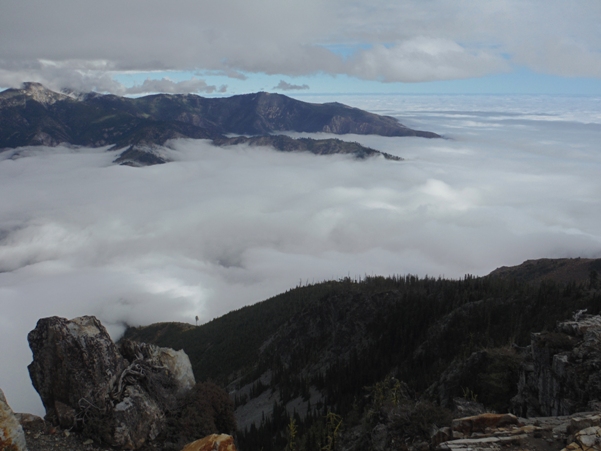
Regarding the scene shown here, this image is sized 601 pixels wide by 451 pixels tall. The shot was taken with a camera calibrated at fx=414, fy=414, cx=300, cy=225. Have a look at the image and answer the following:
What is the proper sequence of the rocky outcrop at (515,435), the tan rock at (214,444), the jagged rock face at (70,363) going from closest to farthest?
the rocky outcrop at (515,435) → the tan rock at (214,444) → the jagged rock face at (70,363)

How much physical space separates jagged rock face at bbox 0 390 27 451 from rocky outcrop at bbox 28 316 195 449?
386cm

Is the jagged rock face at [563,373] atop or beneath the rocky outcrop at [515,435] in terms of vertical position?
beneath

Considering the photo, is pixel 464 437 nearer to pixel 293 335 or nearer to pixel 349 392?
pixel 349 392

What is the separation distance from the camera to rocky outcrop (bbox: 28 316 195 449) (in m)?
25.6

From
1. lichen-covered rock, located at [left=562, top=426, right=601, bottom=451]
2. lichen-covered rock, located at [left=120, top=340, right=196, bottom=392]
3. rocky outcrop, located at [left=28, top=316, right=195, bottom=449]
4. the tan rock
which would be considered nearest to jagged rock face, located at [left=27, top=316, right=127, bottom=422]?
rocky outcrop, located at [left=28, top=316, right=195, bottom=449]

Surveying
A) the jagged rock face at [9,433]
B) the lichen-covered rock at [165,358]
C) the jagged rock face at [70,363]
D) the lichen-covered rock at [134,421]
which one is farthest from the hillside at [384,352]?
the jagged rock face at [9,433]

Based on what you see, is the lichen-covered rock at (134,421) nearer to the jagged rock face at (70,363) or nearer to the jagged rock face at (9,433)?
the jagged rock face at (70,363)

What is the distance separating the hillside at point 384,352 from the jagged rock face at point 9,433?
22.2 m

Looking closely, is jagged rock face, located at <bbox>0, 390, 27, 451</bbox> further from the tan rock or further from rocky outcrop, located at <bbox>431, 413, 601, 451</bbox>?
rocky outcrop, located at <bbox>431, 413, 601, 451</bbox>

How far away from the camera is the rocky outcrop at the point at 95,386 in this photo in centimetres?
2561

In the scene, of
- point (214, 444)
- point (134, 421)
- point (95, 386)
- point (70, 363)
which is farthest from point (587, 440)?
point (70, 363)

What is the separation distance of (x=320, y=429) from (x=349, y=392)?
33929 millimetres

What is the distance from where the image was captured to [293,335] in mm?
133750

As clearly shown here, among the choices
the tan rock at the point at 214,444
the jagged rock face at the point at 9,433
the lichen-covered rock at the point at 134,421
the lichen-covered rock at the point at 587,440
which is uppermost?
the lichen-covered rock at the point at 587,440
